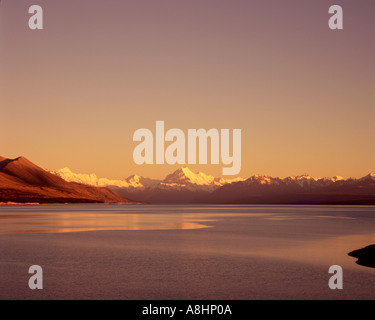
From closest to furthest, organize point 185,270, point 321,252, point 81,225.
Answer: point 185,270 → point 321,252 → point 81,225

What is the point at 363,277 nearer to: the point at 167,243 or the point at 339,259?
the point at 339,259

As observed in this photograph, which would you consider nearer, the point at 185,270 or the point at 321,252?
the point at 185,270

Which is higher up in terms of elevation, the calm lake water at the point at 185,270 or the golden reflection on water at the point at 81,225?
the golden reflection on water at the point at 81,225

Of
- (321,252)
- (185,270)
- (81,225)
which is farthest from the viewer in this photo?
(81,225)

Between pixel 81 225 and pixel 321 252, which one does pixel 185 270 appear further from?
pixel 81 225

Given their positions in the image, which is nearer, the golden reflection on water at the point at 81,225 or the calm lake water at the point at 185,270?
the calm lake water at the point at 185,270

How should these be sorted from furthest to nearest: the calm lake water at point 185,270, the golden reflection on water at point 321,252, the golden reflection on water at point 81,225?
the golden reflection on water at point 81,225 → the golden reflection on water at point 321,252 → the calm lake water at point 185,270

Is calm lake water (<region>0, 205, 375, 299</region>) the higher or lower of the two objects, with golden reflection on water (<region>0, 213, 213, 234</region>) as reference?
lower

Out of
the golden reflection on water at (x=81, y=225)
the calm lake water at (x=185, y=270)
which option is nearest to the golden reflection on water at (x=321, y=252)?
the calm lake water at (x=185, y=270)

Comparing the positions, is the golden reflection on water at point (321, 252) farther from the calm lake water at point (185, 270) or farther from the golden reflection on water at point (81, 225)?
the golden reflection on water at point (81, 225)

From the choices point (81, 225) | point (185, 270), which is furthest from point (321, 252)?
point (81, 225)

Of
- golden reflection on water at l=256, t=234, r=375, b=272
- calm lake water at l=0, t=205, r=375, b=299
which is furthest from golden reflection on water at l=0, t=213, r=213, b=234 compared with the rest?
golden reflection on water at l=256, t=234, r=375, b=272

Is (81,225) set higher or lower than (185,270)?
higher

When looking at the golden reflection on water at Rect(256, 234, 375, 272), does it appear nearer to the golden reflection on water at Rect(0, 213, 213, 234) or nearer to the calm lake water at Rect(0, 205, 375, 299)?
the calm lake water at Rect(0, 205, 375, 299)
